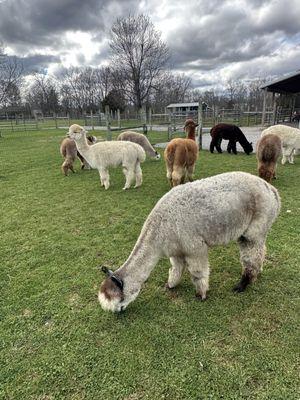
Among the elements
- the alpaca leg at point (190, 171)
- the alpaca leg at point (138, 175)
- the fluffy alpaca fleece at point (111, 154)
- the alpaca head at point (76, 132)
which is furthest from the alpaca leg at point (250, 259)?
the alpaca head at point (76, 132)

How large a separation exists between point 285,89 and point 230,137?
16020mm

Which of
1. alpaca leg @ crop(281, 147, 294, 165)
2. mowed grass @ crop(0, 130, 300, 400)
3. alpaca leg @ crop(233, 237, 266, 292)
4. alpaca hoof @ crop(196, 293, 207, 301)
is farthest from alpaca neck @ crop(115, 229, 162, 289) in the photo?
alpaca leg @ crop(281, 147, 294, 165)

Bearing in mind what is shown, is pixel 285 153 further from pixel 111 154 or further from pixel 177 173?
pixel 111 154

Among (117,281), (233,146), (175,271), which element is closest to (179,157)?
(175,271)

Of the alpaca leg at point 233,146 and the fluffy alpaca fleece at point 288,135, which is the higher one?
the fluffy alpaca fleece at point 288,135

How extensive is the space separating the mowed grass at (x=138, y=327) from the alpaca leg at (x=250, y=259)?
12cm

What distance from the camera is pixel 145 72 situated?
44.3m

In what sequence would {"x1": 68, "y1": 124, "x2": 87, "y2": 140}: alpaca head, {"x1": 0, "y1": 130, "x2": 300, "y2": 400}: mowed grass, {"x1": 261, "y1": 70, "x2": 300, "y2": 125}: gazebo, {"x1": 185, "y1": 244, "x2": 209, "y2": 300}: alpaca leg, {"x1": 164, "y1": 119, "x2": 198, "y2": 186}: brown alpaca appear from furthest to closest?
1. {"x1": 261, "y1": 70, "x2": 300, "y2": 125}: gazebo
2. {"x1": 68, "y1": 124, "x2": 87, "y2": 140}: alpaca head
3. {"x1": 164, "y1": 119, "x2": 198, "y2": 186}: brown alpaca
4. {"x1": 185, "y1": 244, "x2": 209, "y2": 300}: alpaca leg
5. {"x1": 0, "y1": 130, "x2": 300, "y2": 400}: mowed grass

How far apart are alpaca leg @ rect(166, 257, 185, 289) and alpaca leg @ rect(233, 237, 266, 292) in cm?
66

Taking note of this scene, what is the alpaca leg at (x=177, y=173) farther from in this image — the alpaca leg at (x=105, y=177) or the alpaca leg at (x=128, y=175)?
the alpaca leg at (x=105, y=177)

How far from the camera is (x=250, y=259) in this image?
10.0 ft

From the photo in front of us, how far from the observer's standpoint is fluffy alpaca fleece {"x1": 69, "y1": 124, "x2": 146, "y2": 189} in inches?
269

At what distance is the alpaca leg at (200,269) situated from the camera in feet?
9.00

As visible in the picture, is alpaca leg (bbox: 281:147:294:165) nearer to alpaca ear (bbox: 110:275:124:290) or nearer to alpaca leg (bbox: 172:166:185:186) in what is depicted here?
alpaca leg (bbox: 172:166:185:186)
